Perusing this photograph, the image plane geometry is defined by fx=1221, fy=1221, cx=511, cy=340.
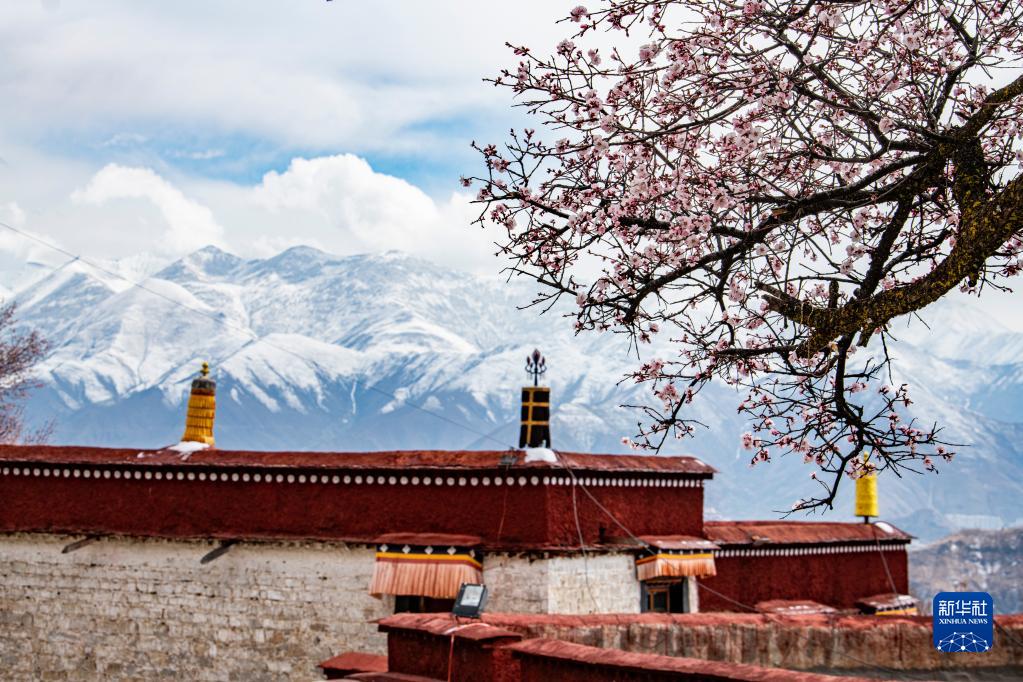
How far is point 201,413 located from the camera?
2125 centimetres

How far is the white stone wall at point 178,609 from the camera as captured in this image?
60.1ft

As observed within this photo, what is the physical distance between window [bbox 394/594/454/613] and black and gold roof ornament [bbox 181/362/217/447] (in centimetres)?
515

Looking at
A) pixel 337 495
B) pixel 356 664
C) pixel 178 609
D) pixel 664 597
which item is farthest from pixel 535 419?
pixel 356 664

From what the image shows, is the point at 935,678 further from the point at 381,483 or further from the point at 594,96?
the point at 381,483

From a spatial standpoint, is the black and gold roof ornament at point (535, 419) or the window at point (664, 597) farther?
the window at point (664, 597)

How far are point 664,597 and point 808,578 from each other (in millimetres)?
5742

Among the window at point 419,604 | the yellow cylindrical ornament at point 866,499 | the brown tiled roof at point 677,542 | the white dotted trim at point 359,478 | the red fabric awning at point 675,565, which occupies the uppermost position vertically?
the yellow cylindrical ornament at point 866,499

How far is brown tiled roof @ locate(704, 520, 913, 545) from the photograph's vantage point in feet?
75.1

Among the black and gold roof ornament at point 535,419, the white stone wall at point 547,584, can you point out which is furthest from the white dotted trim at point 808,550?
the black and gold roof ornament at point 535,419

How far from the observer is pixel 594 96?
907 cm

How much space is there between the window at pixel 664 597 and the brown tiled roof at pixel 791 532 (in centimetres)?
151

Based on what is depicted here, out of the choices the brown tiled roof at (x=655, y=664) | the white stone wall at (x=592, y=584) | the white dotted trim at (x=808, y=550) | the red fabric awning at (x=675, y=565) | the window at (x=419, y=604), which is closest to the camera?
the brown tiled roof at (x=655, y=664)

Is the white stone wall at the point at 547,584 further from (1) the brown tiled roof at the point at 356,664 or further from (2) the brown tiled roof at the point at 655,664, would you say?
(2) the brown tiled roof at the point at 655,664

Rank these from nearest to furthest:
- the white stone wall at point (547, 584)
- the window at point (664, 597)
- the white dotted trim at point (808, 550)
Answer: the white stone wall at point (547, 584)
the window at point (664, 597)
the white dotted trim at point (808, 550)
